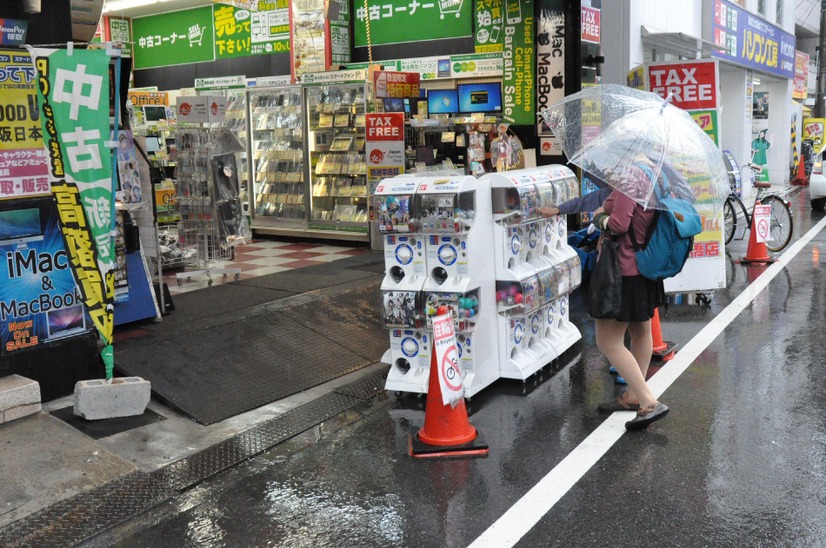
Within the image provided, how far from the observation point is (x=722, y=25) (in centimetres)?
1853

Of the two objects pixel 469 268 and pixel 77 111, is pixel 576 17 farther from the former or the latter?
pixel 77 111

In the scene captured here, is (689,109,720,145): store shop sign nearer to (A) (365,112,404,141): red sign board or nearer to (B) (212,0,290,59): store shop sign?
(A) (365,112,404,141): red sign board

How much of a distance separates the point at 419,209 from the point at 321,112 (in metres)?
8.05

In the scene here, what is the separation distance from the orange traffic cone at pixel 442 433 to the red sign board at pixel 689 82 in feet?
19.3

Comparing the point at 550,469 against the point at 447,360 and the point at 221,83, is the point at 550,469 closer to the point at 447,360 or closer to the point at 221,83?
the point at 447,360

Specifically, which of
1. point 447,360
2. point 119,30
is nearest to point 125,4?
point 119,30

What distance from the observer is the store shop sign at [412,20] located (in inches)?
639

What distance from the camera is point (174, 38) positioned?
71.0 ft

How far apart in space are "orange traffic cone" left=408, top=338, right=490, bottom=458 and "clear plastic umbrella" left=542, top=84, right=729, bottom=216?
163 cm

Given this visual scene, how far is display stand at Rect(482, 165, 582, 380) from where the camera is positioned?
6074 millimetres

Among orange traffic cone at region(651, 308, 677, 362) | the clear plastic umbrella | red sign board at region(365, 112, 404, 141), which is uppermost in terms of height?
red sign board at region(365, 112, 404, 141)

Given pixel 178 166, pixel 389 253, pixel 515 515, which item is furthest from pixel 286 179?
pixel 515 515

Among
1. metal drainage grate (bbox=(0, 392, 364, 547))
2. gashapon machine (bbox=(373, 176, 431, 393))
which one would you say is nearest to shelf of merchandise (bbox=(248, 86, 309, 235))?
gashapon machine (bbox=(373, 176, 431, 393))

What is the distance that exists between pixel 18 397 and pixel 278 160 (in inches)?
364
